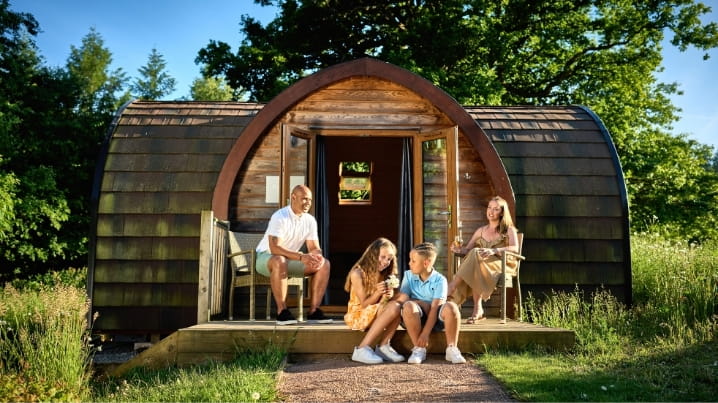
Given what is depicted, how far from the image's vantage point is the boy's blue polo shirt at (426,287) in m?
5.07

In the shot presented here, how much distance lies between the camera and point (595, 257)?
7.72 m

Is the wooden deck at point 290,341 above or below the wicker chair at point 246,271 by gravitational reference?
below

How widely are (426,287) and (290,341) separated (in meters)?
1.14

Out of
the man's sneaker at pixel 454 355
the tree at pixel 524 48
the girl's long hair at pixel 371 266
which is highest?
the tree at pixel 524 48

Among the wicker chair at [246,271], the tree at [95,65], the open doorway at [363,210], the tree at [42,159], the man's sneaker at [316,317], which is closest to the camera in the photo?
the man's sneaker at [316,317]

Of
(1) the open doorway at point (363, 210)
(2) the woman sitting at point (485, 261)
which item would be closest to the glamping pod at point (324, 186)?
(2) the woman sitting at point (485, 261)

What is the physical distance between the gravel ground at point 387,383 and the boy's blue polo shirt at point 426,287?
490 millimetres

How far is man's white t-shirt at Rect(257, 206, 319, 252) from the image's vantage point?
238 inches

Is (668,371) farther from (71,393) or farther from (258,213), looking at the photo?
(258,213)

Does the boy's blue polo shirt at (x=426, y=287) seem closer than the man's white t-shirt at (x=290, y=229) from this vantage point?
Yes

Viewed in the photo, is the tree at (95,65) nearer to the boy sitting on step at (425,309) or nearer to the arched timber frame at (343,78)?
the arched timber frame at (343,78)

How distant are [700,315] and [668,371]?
2670 mm

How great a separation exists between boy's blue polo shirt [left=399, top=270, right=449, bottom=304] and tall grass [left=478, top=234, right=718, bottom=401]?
1.94ft

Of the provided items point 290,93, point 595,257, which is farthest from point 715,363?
point 290,93
